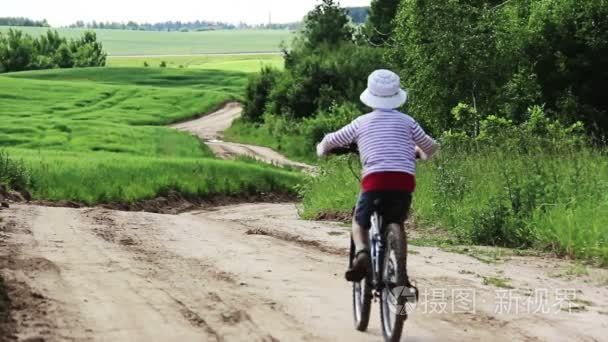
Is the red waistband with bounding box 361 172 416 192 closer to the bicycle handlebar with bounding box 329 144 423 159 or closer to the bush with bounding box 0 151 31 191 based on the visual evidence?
the bicycle handlebar with bounding box 329 144 423 159

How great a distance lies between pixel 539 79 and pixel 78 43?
110820mm

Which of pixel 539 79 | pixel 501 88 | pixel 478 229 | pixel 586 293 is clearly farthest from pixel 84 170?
pixel 586 293

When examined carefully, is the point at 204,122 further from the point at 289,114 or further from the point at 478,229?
the point at 478,229

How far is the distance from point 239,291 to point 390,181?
8.51 feet

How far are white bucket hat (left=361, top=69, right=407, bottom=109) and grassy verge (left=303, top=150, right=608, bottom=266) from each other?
15.8 ft

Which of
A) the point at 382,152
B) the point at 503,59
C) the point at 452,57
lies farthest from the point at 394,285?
the point at 503,59

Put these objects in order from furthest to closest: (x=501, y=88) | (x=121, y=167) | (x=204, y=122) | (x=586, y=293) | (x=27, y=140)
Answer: (x=204, y=122)
(x=27, y=140)
(x=121, y=167)
(x=501, y=88)
(x=586, y=293)

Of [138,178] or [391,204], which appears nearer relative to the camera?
[391,204]

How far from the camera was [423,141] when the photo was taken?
24.4 feet

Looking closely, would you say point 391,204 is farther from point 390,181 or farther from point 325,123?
point 325,123

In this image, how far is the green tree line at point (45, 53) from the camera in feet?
393

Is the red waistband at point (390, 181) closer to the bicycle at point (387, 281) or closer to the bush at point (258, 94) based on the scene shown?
the bicycle at point (387, 281)

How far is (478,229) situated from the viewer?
13.9 m

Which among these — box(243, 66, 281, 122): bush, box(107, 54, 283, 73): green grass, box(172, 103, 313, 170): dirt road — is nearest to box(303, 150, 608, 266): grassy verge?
box(172, 103, 313, 170): dirt road
